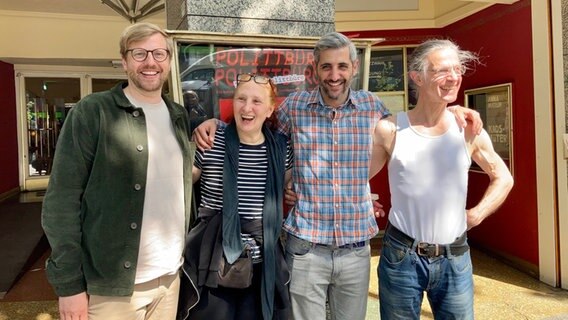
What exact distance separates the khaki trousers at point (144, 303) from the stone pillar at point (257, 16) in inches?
56.1

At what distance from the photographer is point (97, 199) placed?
1.67 meters

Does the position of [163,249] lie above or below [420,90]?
below

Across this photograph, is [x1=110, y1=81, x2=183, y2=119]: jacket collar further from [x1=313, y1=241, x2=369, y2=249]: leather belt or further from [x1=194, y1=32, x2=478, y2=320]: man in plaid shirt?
[x1=313, y1=241, x2=369, y2=249]: leather belt

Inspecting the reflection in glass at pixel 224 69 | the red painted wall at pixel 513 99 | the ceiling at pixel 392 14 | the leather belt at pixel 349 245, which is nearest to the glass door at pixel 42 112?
the ceiling at pixel 392 14

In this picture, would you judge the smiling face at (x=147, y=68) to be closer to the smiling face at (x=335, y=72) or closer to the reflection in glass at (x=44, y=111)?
the smiling face at (x=335, y=72)

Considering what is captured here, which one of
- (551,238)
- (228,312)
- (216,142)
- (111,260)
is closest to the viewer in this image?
(111,260)

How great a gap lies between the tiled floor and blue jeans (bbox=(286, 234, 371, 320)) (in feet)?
6.82

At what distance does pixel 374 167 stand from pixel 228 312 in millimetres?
882

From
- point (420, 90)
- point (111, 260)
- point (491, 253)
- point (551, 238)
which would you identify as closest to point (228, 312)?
point (111, 260)

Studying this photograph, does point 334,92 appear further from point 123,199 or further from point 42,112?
point 42,112

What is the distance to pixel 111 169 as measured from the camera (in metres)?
1.69

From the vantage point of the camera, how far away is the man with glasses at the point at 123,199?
1629 mm

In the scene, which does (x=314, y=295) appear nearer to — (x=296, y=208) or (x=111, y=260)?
(x=296, y=208)

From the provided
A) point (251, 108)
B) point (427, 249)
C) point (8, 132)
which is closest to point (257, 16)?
point (251, 108)
